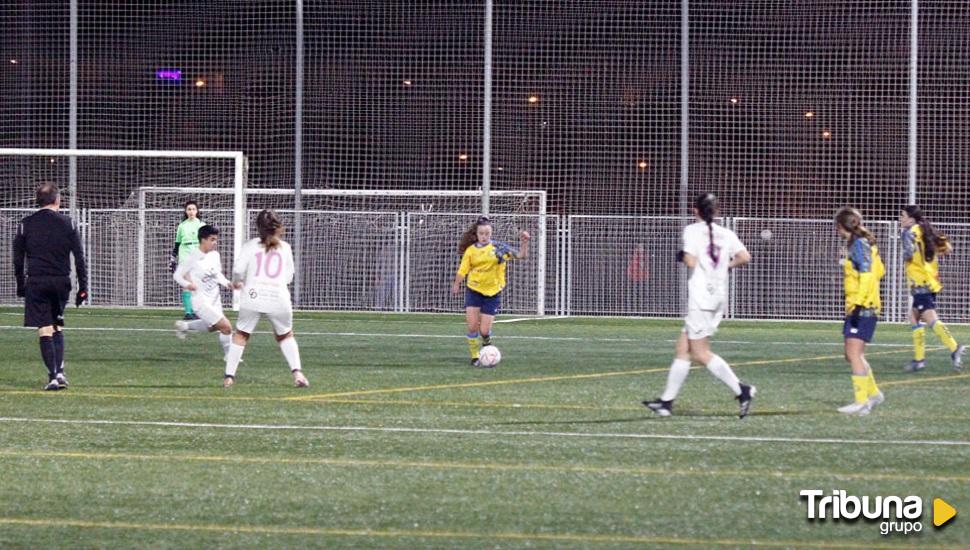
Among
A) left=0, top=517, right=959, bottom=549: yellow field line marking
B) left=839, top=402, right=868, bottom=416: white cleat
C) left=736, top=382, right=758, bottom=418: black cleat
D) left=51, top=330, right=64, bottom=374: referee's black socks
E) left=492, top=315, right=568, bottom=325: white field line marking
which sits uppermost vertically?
left=51, top=330, right=64, bottom=374: referee's black socks

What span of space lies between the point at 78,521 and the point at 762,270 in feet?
81.4

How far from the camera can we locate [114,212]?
106 feet

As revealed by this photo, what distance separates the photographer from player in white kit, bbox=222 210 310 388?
1391 cm

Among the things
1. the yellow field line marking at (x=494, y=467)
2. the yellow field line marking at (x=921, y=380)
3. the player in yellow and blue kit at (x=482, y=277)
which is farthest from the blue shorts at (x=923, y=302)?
the yellow field line marking at (x=494, y=467)

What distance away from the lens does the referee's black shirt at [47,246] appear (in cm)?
1368

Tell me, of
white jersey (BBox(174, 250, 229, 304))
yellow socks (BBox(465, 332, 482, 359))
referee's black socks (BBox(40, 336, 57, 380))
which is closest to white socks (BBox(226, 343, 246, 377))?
referee's black socks (BBox(40, 336, 57, 380))

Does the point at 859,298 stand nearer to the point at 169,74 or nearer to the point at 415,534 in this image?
the point at 415,534

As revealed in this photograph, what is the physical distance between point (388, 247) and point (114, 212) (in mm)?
6145

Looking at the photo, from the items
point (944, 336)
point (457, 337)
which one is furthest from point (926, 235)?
point (457, 337)

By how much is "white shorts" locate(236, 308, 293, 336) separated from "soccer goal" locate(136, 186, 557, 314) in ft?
56.2

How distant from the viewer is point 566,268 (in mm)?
31188

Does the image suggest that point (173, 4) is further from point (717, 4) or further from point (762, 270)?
point (762, 270)

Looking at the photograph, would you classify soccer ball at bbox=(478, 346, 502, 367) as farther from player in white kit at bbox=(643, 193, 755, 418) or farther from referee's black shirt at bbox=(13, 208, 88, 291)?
player in white kit at bbox=(643, 193, 755, 418)

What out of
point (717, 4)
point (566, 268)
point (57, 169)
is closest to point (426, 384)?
point (566, 268)
